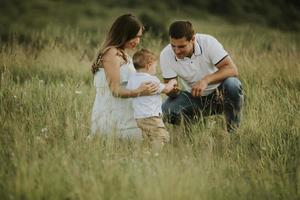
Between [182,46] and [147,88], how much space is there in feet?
2.33

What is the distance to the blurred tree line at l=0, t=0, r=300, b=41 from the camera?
22125 mm

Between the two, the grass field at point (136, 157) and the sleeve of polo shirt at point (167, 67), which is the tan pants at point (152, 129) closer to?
the grass field at point (136, 157)

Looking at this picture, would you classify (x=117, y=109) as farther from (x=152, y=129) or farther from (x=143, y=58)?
(x=143, y=58)

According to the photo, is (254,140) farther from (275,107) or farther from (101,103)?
(101,103)

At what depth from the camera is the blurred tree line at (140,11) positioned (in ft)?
72.6

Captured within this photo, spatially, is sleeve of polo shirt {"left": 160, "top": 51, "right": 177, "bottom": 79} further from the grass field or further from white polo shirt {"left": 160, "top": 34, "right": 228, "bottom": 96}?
Answer: the grass field

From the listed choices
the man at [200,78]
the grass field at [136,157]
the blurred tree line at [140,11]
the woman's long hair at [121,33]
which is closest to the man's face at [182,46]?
the man at [200,78]

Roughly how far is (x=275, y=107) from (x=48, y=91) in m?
2.58

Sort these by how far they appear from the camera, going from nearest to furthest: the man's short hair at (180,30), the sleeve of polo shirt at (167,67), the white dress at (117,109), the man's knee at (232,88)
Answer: the white dress at (117,109)
the man's short hair at (180,30)
the man's knee at (232,88)
the sleeve of polo shirt at (167,67)

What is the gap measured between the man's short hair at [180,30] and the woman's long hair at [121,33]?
0.32 metres

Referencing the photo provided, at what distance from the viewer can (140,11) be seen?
82.4 ft

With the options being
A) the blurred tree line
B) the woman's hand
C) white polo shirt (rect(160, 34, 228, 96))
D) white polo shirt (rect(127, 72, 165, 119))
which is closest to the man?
white polo shirt (rect(160, 34, 228, 96))

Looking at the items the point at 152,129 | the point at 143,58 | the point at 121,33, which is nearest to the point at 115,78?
the point at 143,58

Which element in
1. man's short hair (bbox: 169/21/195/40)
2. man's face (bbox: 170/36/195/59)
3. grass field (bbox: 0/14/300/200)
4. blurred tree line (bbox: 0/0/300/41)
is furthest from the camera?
blurred tree line (bbox: 0/0/300/41)
